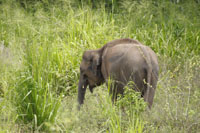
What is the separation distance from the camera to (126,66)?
4711 millimetres

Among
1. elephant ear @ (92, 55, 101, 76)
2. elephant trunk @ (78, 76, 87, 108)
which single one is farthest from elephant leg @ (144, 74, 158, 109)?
elephant trunk @ (78, 76, 87, 108)

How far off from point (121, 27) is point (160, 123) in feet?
11.4

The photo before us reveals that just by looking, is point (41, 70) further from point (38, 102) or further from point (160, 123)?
point (160, 123)

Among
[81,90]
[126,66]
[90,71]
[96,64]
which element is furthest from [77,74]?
[126,66]

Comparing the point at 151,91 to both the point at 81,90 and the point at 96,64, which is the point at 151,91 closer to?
the point at 96,64

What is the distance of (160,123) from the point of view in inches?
182

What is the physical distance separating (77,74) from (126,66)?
6.53ft

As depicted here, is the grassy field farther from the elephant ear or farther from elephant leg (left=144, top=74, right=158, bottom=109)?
the elephant ear

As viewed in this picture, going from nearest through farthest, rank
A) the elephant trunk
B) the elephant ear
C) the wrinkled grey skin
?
the wrinkled grey skin → the elephant ear → the elephant trunk

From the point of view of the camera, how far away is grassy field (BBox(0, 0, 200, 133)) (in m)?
4.31

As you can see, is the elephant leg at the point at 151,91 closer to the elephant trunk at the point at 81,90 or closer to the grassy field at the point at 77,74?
the grassy field at the point at 77,74

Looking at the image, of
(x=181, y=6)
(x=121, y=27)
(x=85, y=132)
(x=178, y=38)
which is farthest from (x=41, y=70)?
(x=181, y=6)

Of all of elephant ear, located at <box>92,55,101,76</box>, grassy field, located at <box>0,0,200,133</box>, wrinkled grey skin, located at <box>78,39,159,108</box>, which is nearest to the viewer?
grassy field, located at <box>0,0,200,133</box>

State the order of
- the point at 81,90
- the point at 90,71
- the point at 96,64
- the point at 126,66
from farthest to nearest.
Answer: the point at 81,90
the point at 90,71
the point at 96,64
the point at 126,66
